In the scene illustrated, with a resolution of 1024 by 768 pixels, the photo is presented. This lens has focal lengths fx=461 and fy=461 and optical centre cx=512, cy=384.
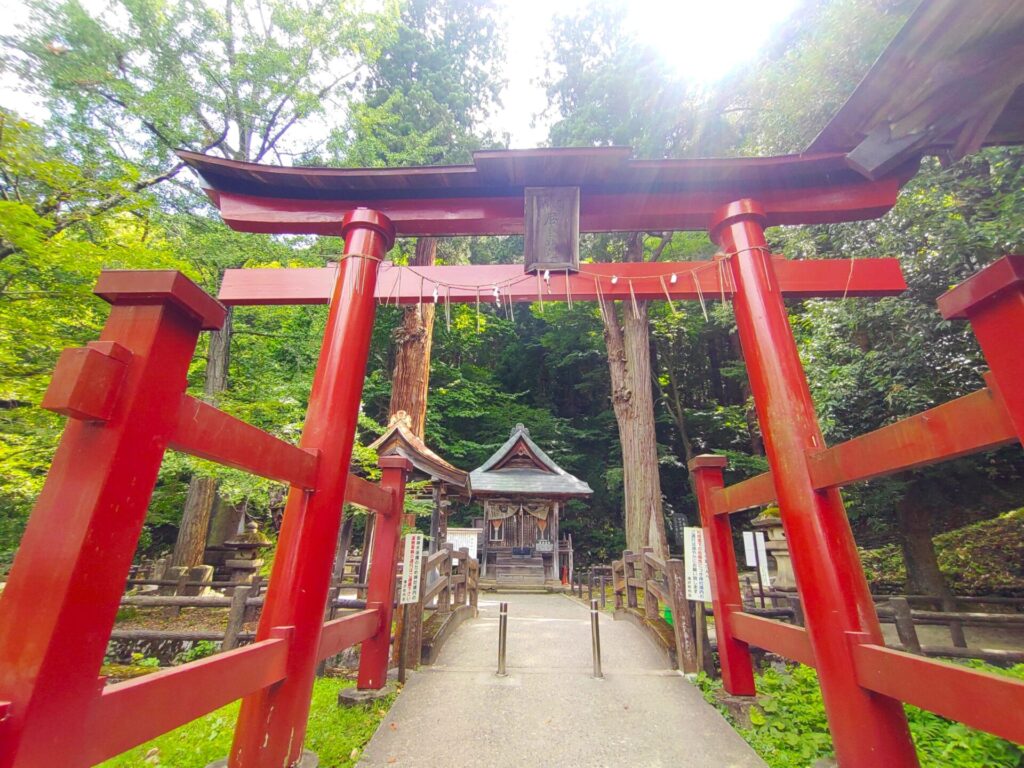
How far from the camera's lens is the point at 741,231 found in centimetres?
356

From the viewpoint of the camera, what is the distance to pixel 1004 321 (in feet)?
4.68

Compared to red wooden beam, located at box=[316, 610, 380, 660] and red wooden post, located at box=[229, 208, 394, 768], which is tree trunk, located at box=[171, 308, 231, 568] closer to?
red wooden post, located at box=[229, 208, 394, 768]

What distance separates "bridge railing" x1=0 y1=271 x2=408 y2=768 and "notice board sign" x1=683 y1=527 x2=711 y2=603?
11.9 feet

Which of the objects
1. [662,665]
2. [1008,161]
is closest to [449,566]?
[662,665]

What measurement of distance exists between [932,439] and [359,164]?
11.7 m

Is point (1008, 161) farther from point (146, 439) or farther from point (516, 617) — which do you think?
point (516, 617)

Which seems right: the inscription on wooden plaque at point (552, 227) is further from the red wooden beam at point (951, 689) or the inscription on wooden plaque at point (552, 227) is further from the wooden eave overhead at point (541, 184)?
the red wooden beam at point (951, 689)

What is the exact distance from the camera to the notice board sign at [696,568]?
4.00 metres

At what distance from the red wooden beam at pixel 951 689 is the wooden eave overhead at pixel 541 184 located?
3.14m

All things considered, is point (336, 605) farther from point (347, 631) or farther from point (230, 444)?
point (230, 444)

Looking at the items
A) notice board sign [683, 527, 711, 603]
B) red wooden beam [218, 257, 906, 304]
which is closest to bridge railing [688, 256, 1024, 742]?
notice board sign [683, 527, 711, 603]

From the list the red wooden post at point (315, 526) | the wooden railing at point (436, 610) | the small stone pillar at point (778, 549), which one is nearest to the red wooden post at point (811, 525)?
the red wooden post at point (315, 526)

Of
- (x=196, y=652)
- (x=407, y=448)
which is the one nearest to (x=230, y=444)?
(x=196, y=652)

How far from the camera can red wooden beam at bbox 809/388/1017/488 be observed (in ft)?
5.11
